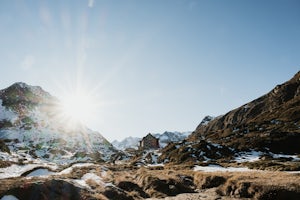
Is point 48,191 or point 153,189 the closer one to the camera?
point 48,191

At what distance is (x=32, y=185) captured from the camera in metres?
15.5

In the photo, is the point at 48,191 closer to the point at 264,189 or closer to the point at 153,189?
the point at 153,189

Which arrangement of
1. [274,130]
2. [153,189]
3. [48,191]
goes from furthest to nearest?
[274,130] → [153,189] → [48,191]

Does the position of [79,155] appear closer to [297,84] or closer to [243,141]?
[243,141]

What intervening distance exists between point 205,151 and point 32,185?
245ft

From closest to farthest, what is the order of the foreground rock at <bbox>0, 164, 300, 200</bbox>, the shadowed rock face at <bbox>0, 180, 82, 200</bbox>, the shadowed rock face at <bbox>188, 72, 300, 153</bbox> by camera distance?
1. the shadowed rock face at <bbox>0, 180, 82, 200</bbox>
2. the foreground rock at <bbox>0, 164, 300, 200</bbox>
3. the shadowed rock face at <bbox>188, 72, 300, 153</bbox>

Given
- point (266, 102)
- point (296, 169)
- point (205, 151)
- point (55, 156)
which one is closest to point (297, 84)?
point (266, 102)

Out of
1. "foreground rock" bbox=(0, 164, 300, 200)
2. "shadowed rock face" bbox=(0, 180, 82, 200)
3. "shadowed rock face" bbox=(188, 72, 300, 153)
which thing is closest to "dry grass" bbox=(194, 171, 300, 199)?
"foreground rock" bbox=(0, 164, 300, 200)

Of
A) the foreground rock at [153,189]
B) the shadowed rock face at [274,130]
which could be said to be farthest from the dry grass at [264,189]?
the shadowed rock face at [274,130]

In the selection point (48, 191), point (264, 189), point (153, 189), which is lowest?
point (264, 189)

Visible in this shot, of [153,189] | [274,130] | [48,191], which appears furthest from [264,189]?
[274,130]

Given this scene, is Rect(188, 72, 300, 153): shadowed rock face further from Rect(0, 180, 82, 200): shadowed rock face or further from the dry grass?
Rect(0, 180, 82, 200): shadowed rock face

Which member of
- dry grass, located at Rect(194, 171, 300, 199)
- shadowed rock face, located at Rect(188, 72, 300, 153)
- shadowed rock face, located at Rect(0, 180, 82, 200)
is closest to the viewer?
shadowed rock face, located at Rect(0, 180, 82, 200)

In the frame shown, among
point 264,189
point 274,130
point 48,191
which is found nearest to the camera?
point 48,191
